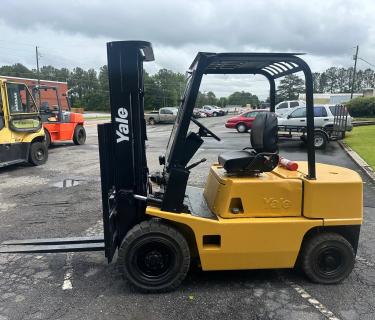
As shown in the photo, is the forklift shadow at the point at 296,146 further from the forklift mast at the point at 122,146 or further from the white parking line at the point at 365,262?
the forklift mast at the point at 122,146

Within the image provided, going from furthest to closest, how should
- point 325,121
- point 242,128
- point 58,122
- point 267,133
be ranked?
point 242,128, point 325,121, point 58,122, point 267,133

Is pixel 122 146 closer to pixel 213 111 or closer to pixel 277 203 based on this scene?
pixel 277 203

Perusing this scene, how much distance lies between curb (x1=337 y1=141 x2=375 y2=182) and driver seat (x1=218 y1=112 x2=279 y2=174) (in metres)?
6.65

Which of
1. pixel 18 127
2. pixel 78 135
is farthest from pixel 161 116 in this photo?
pixel 18 127

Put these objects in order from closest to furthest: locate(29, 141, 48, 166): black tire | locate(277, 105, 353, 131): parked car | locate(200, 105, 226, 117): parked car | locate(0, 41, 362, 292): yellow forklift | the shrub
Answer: locate(0, 41, 362, 292): yellow forklift, locate(29, 141, 48, 166): black tire, locate(277, 105, 353, 131): parked car, the shrub, locate(200, 105, 226, 117): parked car

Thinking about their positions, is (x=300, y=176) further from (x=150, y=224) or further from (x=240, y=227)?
(x=150, y=224)

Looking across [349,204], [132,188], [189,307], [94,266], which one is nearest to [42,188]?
[94,266]

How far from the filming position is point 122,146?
3994 mm

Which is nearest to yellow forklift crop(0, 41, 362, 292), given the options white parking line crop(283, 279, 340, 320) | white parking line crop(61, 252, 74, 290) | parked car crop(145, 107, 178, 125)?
white parking line crop(283, 279, 340, 320)

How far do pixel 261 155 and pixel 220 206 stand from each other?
0.66 metres

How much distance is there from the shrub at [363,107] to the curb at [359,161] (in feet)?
69.4

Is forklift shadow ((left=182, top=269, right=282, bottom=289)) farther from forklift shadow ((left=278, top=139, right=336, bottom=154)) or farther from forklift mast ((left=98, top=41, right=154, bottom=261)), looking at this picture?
forklift shadow ((left=278, top=139, right=336, bottom=154))

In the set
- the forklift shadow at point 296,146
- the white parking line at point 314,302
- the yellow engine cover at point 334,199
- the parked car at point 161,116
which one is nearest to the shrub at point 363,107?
the parked car at point 161,116

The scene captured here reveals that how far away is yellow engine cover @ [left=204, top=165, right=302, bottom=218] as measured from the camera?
388cm
